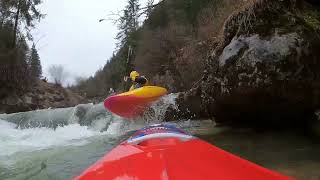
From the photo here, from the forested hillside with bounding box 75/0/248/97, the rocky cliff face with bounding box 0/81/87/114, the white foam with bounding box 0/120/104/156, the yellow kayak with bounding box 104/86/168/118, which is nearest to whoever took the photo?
the white foam with bounding box 0/120/104/156

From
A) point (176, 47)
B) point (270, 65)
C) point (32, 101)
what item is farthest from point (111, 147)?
point (32, 101)

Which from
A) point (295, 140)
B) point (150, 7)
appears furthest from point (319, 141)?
point (150, 7)

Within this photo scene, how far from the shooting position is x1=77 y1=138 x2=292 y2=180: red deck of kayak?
8.25 feet

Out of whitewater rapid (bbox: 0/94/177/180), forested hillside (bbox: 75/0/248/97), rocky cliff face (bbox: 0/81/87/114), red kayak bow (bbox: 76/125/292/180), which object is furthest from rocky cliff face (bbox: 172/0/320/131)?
rocky cliff face (bbox: 0/81/87/114)

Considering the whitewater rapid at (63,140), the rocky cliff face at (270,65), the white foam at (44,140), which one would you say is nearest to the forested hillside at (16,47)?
the whitewater rapid at (63,140)

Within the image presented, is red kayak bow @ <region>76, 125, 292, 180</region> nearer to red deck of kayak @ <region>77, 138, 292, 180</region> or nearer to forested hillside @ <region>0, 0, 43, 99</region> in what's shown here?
red deck of kayak @ <region>77, 138, 292, 180</region>

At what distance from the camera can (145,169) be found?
2.60 metres

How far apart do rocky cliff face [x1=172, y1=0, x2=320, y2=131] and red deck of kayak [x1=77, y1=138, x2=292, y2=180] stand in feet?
8.36

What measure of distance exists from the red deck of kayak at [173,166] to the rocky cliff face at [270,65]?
8.36 ft

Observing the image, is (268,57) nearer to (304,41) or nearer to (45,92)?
(304,41)

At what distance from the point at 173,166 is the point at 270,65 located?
11.0ft

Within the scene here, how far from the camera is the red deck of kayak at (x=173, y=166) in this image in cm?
252

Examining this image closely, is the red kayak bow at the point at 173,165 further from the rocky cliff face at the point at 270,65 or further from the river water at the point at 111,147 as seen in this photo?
the rocky cliff face at the point at 270,65

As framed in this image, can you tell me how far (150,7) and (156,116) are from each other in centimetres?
539
